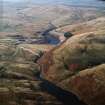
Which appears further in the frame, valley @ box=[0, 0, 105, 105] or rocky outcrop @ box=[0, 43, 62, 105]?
valley @ box=[0, 0, 105, 105]

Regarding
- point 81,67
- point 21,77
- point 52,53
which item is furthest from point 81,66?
point 21,77

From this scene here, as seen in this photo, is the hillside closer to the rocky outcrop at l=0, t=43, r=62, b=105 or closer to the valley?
the valley

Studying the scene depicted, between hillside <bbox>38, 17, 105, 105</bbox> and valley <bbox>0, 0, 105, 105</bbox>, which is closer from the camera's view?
hillside <bbox>38, 17, 105, 105</bbox>

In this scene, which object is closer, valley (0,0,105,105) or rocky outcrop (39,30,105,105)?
rocky outcrop (39,30,105,105)

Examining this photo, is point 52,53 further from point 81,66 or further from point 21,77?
point 81,66

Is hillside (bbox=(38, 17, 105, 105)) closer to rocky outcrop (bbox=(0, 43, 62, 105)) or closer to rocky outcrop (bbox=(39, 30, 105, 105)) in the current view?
rocky outcrop (bbox=(39, 30, 105, 105))

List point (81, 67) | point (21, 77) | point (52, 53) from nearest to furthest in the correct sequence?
point (81, 67), point (21, 77), point (52, 53)

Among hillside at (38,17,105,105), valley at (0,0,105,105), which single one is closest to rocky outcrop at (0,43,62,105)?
valley at (0,0,105,105)

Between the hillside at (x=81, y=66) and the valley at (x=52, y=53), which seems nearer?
the hillside at (x=81, y=66)

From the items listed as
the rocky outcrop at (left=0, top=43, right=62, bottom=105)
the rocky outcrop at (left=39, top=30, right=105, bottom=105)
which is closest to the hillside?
the rocky outcrop at (left=39, top=30, right=105, bottom=105)

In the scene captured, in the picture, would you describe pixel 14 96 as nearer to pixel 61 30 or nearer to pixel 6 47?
pixel 6 47

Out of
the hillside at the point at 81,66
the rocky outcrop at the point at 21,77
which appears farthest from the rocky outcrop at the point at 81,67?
the rocky outcrop at the point at 21,77

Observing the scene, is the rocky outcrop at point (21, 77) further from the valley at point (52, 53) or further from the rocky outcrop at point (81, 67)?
the rocky outcrop at point (81, 67)
